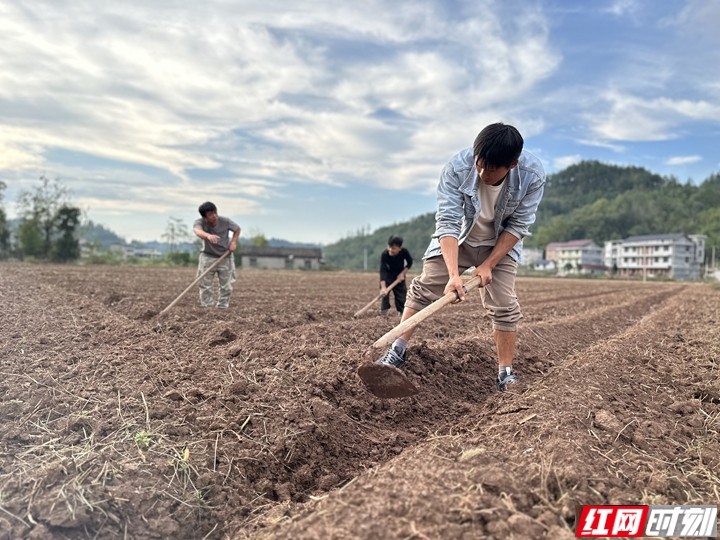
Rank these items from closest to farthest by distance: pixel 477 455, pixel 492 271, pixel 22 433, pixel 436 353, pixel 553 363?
1. pixel 477 455
2. pixel 22 433
3. pixel 492 271
4. pixel 436 353
5. pixel 553 363

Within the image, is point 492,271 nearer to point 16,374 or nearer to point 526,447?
point 526,447

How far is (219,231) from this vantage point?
816 cm

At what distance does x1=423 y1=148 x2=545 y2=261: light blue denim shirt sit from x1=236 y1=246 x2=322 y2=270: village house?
57.2m

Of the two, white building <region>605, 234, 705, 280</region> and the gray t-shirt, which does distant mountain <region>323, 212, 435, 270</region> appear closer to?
white building <region>605, 234, 705, 280</region>

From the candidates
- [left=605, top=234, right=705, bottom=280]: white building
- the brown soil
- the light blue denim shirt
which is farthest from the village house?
the light blue denim shirt

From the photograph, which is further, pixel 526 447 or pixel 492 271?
pixel 492 271

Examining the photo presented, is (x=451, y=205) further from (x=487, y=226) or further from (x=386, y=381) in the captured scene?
(x=386, y=381)

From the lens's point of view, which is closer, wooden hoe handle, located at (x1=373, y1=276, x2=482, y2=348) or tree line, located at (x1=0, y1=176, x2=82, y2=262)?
wooden hoe handle, located at (x1=373, y1=276, x2=482, y2=348)

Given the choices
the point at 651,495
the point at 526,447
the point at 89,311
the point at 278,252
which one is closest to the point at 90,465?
the point at 526,447

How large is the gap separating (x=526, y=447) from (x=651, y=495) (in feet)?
1.86

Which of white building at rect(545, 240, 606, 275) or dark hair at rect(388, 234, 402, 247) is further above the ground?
white building at rect(545, 240, 606, 275)

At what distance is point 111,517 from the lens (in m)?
2.33

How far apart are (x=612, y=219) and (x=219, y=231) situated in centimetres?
10060

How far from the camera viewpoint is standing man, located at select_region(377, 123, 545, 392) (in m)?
3.53
